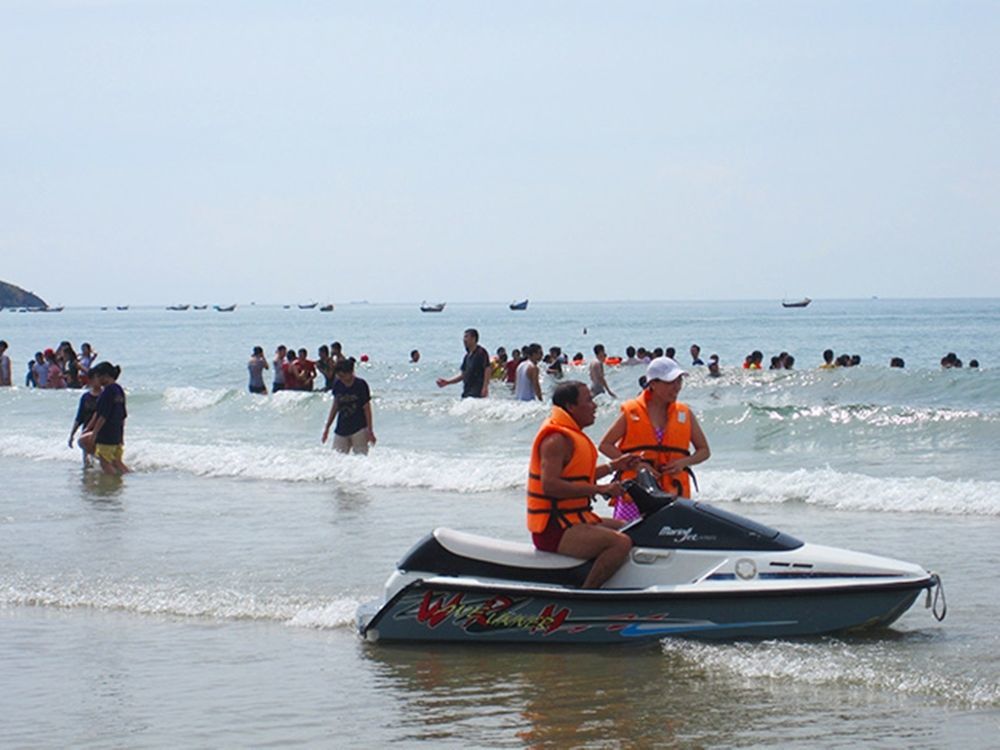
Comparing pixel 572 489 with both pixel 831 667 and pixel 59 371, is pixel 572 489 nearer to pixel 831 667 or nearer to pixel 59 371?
pixel 831 667

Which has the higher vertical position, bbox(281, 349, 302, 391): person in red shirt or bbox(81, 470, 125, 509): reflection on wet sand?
bbox(281, 349, 302, 391): person in red shirt

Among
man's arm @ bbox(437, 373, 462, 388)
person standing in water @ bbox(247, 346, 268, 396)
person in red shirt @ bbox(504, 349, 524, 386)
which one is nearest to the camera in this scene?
man's arm @ bbox(437, 373, 462, 388)

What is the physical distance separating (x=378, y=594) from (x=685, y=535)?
2.69 m

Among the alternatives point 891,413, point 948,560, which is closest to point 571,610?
point 948,560

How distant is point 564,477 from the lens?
802 centimetres

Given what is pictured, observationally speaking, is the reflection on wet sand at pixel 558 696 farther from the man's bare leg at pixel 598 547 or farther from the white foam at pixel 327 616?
the white foam at pixel 327 616

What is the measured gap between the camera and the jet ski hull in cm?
799

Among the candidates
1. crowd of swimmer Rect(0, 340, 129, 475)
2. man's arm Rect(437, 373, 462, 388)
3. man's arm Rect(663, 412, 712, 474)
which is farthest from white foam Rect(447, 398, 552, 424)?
man's arm Rect(663, 412, 712, 474)

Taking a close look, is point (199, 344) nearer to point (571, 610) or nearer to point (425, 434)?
point (425, 434)

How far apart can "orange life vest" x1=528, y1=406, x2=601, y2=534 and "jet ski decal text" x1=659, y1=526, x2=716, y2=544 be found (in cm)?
43

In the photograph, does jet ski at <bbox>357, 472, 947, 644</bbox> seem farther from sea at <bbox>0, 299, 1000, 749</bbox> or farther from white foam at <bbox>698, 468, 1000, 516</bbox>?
white foam at <bbox>698, 468, 1000, 516</bbox>

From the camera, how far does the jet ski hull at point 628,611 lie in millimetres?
7988

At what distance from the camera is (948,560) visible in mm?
10609

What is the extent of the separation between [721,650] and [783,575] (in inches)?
21.8
